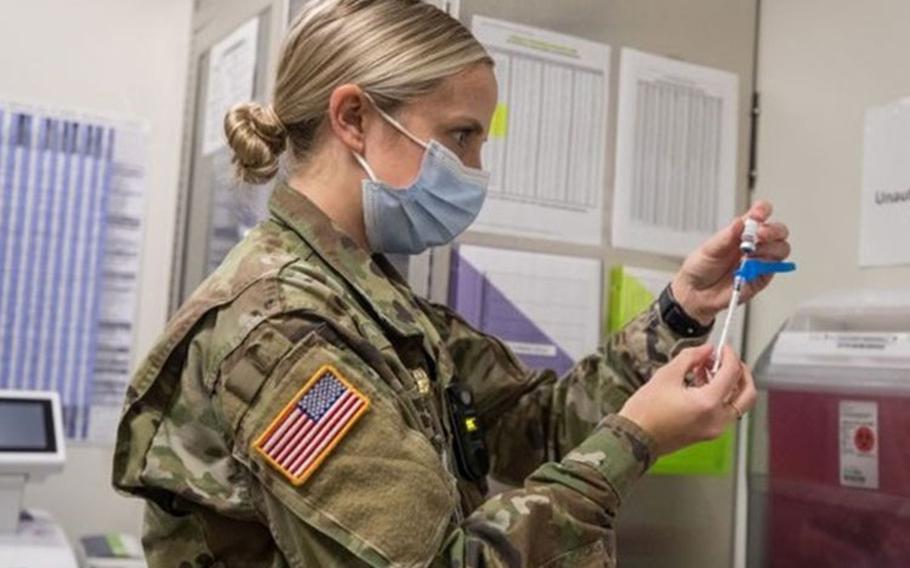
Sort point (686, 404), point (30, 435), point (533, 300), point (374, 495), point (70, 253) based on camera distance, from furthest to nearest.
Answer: point (70, 253) < point (30, 435) < point (533, 300) < point (686, 404) < point (374, 495)

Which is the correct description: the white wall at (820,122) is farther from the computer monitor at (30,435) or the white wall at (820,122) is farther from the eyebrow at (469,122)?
the computer monitor at (30,435)

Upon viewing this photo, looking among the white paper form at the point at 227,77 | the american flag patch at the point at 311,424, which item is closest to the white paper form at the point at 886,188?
the american flag patch at the point at 311,424

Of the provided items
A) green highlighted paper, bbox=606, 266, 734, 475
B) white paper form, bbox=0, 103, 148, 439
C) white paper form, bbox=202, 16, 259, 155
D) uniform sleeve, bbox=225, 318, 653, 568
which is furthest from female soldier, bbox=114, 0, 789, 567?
white paper form, bbox=0, 103, 148, 439

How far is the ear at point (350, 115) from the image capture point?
3.23 feet

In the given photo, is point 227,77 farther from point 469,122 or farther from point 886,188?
point 886,188

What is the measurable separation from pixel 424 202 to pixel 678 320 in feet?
1.17

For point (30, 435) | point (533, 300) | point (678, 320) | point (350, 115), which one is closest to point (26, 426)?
point (30, 435)

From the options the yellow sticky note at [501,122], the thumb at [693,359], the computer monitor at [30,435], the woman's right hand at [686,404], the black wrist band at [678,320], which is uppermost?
the yellow sticky note at [501,122]

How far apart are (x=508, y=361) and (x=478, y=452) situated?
0.20m

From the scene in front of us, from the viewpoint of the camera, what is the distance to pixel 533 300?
4.61 feet

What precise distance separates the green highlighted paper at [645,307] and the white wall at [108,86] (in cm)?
95

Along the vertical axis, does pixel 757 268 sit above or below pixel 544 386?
above

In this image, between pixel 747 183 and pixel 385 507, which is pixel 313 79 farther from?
pixel 747 183

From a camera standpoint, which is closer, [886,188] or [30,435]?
[886,188]
